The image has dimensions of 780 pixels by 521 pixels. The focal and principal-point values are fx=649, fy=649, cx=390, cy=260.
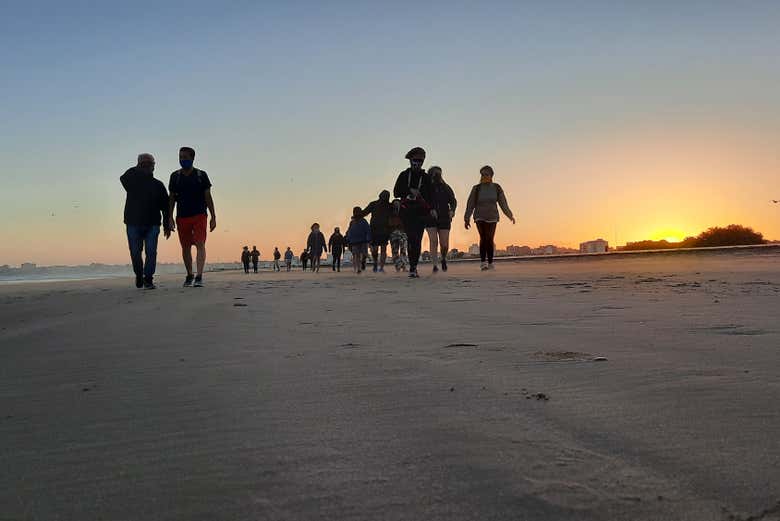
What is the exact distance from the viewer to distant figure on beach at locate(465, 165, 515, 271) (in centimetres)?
1197

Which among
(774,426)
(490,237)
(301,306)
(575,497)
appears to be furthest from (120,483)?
(490,237)

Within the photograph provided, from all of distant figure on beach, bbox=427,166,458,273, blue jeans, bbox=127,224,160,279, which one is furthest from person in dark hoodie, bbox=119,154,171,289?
distant figure on beach, bbox=427,166,458,273

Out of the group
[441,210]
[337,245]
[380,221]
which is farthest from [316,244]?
[441,210]

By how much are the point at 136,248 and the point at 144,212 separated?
543 mm

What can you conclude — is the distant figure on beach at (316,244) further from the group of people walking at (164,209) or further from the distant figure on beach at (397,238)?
the group of people walking at (164,209)

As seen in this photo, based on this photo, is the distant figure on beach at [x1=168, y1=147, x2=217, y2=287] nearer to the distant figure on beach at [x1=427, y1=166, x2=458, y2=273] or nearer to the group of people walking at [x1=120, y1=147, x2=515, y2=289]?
the group of people walking at [x1=120, y1=147, x2=515, y2=289]

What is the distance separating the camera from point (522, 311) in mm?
4168

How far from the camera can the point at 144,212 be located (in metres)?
9.25

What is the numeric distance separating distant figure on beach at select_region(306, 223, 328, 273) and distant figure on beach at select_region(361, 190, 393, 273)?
8.28 m

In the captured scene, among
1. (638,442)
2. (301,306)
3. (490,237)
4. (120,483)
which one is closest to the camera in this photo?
(120,483)

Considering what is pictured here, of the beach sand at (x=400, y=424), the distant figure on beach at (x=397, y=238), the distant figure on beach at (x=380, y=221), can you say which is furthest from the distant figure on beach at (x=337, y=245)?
the beach sand at (x=400, y=424)

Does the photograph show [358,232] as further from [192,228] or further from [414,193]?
[192,228]

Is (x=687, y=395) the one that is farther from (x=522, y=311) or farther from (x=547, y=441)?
(x=522, y=311)

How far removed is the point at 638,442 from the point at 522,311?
284 cm
